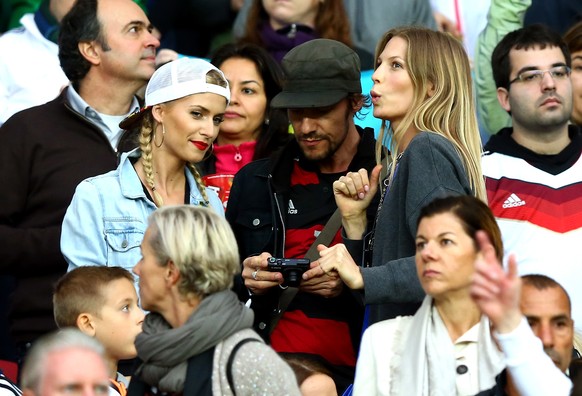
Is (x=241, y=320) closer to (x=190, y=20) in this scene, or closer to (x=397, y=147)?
(x=397, y=147)

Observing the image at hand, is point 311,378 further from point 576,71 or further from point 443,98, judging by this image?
point 576,71

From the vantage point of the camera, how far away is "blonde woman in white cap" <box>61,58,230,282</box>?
22.2 ft

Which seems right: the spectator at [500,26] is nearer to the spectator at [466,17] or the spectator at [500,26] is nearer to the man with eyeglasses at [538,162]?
the spectator at [466,17]

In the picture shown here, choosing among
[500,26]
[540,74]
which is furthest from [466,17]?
[540,74]

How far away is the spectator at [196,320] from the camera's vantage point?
16.8ft

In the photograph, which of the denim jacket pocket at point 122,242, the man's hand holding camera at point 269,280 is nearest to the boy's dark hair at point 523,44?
the man's hand holding camera at point 269,280

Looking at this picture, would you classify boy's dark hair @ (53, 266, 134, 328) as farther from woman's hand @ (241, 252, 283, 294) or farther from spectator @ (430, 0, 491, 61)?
spectator @ (430, 0, 491, 61)

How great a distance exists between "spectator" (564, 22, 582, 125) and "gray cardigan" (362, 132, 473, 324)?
109 inches

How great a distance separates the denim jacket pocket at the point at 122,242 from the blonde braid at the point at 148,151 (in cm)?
19

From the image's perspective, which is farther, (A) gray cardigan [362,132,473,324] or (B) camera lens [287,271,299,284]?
(B) camera lens [287,271,299,284]

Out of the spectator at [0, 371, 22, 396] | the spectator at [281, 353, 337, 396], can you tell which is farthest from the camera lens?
the spectator at [0, 371, 22, 396]

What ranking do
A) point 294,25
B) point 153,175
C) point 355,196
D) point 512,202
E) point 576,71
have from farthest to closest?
point 294,25 < point 576,71 < point 512,202 < point 153,175 < point 355,196

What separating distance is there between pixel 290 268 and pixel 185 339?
4.21 ft

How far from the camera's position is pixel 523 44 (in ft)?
27.0
